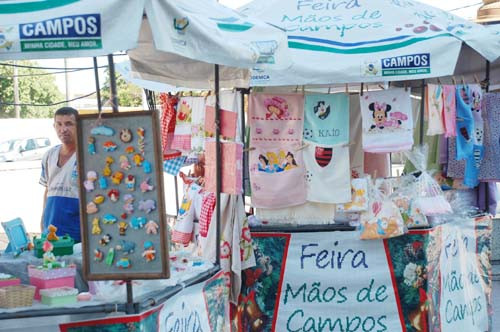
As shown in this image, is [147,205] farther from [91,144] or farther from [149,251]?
[91,144]

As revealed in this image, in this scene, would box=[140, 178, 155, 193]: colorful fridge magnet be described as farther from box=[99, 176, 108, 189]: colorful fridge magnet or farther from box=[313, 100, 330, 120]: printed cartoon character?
box=[313, 100, 330, 120]: printed cartoon character

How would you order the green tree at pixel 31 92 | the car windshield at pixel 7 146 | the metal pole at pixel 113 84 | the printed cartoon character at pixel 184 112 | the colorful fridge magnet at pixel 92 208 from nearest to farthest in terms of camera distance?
1. the metal pole at pixel 113 84
2. the colorful fridge magnet at pixel 92 208
3. the printed cartoon character at pixel 184 112
4. the car windshield at pixel 7 146
5. the green tree at pixel 31 92

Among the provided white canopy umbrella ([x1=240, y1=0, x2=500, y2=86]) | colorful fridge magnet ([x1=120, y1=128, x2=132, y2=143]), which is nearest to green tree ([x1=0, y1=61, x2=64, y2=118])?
→ white canopy umbrella ([x1=240, y1=0, x2=500, y2=86])

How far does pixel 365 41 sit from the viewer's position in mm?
5961

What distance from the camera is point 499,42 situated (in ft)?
21.1

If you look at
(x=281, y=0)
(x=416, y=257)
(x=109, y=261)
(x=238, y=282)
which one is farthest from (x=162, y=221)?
(x=281, y=0)

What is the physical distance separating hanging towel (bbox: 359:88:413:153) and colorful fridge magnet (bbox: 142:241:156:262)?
→ 304 centimetres

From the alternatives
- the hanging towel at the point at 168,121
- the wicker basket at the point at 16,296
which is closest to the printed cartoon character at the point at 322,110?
the hanging towel at the point at 168,121

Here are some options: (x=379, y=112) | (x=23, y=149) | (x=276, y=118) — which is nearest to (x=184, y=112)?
(x=276, y=118)

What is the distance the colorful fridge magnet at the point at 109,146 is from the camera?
376 cm

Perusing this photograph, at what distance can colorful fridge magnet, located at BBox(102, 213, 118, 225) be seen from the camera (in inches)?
149

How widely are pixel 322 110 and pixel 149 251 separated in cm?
285

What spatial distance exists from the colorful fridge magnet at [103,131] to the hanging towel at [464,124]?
404 cm

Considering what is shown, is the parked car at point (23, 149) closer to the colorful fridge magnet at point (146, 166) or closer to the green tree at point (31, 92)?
the green tree at point (31, 92)
